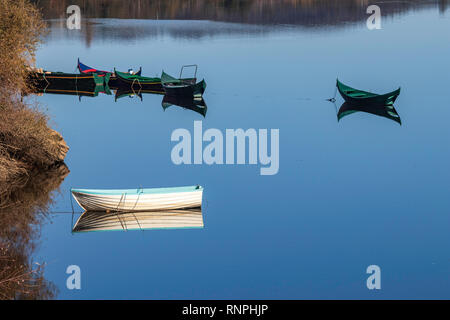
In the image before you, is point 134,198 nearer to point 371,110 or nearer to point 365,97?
point 365,97

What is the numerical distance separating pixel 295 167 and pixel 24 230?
14390 millimetres

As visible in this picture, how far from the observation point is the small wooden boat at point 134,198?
3052 cm

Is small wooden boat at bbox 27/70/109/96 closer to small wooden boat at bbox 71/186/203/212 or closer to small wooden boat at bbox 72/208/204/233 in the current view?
small wooden boat at bbox 71/186/203/212

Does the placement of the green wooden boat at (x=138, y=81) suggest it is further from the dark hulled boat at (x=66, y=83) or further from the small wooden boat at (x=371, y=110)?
the small wooden boat at (x=371, y=110)

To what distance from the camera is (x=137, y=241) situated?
94.6 feet

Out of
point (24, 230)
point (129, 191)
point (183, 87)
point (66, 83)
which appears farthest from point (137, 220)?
point (66, 83)

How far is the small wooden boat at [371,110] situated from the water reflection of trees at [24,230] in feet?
77.1

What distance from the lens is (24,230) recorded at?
2903cm

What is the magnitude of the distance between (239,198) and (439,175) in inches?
407

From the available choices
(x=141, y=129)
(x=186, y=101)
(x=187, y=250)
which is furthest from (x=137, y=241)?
(x=186, y=101)

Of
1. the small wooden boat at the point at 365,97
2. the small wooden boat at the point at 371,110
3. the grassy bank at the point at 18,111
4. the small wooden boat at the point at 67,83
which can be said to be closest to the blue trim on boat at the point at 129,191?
the grassy bank at the point at 18,111

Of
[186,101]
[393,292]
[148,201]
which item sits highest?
[186,101]

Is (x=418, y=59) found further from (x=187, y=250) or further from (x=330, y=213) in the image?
(x=187, y=250)

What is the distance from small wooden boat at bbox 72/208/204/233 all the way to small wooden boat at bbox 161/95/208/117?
958 inches
